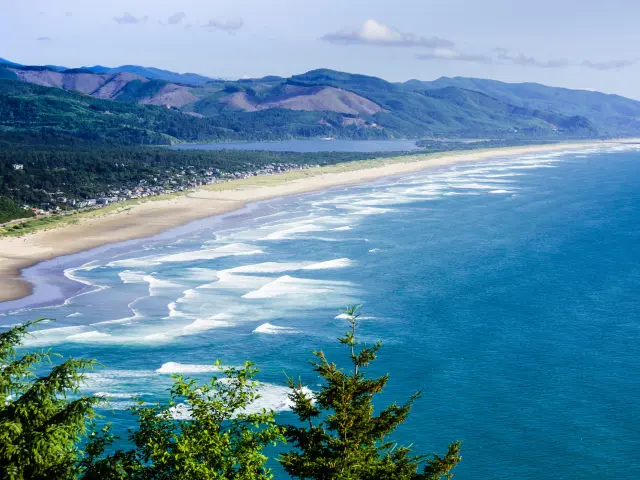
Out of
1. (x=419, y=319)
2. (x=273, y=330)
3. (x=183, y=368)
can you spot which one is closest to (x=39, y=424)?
(x=183, y=368)

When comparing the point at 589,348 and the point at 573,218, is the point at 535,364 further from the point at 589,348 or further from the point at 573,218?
the point at 573,218

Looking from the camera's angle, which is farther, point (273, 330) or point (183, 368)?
point (273, 330)

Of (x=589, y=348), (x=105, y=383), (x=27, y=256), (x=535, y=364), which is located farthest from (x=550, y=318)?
(x=27, y=256)

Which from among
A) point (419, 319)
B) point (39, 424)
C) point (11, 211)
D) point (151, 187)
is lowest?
point (419, 319)

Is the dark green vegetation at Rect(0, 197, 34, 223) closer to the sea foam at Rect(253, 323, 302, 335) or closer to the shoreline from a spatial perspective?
the shoreline

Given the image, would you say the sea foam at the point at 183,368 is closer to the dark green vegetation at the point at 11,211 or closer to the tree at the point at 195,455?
the tree at the point at 195,455

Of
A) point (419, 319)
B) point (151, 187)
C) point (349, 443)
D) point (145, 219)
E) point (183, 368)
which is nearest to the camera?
point (349, 443)

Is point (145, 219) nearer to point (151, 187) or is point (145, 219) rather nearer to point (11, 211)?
point (11, 211)
